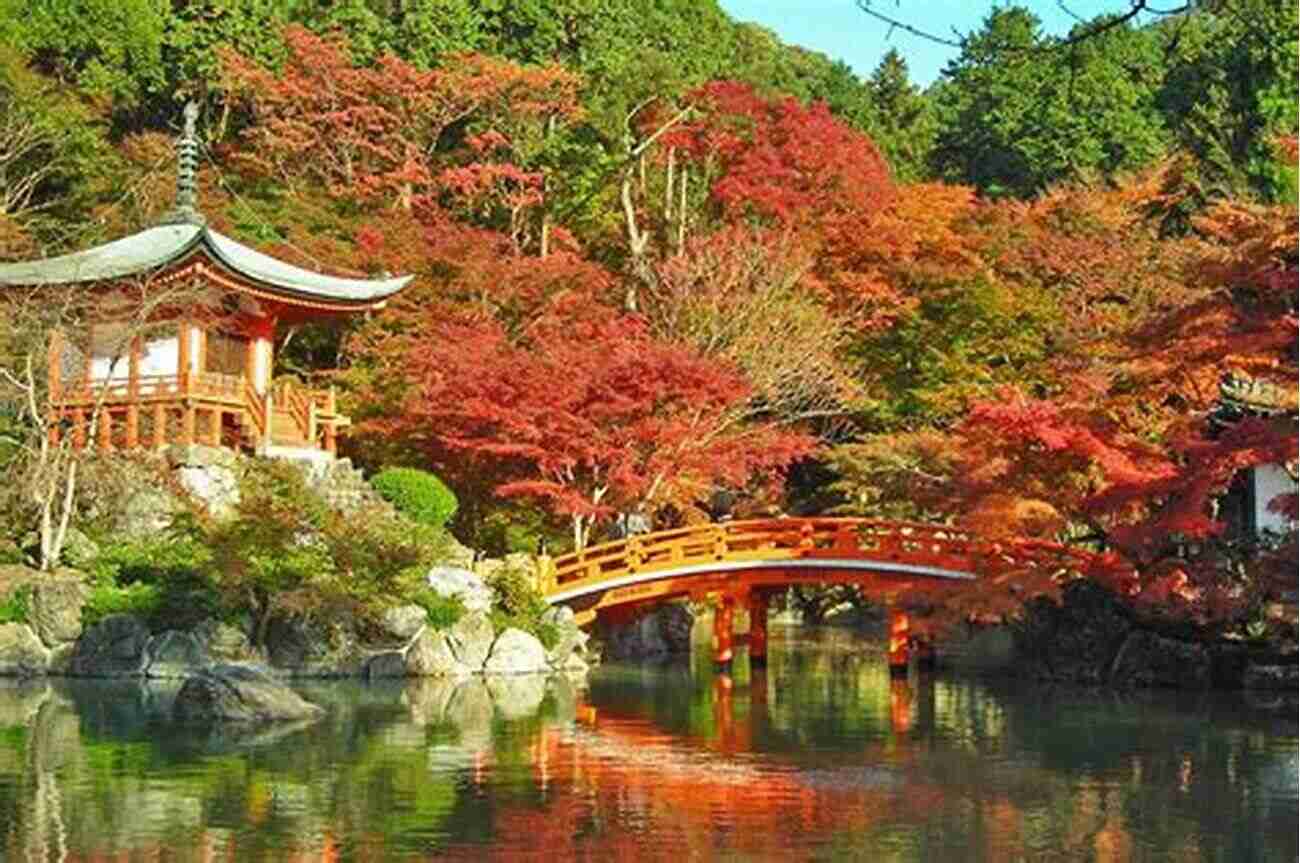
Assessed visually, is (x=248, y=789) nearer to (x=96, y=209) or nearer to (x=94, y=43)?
(x=96, y=209)

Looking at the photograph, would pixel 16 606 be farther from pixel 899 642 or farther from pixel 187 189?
pixel 899 642

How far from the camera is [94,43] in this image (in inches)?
1373

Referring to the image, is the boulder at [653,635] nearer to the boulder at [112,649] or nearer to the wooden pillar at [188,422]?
the wooden pillar at [188,422]

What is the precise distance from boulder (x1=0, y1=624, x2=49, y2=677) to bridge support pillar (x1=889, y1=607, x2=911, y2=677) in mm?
10316

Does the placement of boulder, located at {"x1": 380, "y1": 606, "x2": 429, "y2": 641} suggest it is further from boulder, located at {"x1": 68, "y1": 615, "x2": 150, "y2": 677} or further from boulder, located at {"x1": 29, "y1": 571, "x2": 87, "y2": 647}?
boulder, located at {"x1": 29, "y1": 571, "x2": 87, "y2": 647}

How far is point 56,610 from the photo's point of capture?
20891mm

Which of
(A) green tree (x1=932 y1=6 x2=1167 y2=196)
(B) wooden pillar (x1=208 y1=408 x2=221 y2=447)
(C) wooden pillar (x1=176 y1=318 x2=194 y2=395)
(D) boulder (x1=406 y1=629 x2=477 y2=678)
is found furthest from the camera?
(A) green tree (x1=932 y1=6 x2=1167 y2=196)

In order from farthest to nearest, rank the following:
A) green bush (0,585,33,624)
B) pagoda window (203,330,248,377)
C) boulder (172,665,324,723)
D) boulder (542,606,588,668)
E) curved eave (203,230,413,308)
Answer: pagoda window (203,330,248,377)
curved eave (203,230,413,308)
boulder (542,606,588,668)
green bush (0,585,33,624)
boulder (172,665,324,723)

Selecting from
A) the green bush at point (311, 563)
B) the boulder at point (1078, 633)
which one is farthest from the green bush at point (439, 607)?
the boulder at point (1078, 633)

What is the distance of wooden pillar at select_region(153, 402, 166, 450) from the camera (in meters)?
24.0

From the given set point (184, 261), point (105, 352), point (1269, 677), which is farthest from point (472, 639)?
point (1269, 677)

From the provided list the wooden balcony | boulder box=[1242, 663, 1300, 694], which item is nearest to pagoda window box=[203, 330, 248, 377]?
the wooden balcony

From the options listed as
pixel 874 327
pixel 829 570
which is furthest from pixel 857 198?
pixel 829 570

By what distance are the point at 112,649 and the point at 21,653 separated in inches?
39.6
